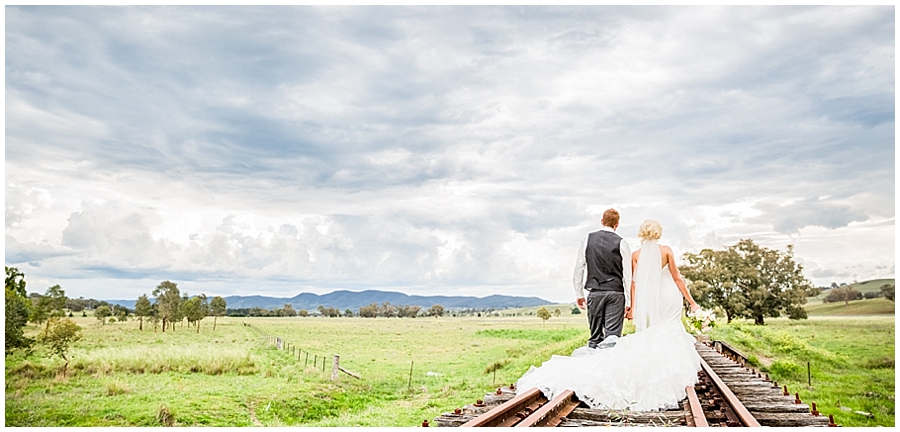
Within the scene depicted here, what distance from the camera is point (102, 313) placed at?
13.2 m

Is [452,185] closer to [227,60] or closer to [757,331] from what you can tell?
[227,60]

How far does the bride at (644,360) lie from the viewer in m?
4.05

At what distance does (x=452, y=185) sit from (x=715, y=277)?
6.98m

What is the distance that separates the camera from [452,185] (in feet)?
57.1

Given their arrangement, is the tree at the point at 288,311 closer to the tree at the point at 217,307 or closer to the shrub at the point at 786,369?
the tree at the point at 217,307

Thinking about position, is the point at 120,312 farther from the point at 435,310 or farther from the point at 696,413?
the point at 696,413

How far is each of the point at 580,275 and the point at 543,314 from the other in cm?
1949

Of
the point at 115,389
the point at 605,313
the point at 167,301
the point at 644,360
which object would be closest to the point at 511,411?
the point at 644,360

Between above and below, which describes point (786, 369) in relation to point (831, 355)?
below

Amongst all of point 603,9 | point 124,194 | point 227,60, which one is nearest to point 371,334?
point 124,194

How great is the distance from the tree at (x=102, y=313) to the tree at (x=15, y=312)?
7.64 ft

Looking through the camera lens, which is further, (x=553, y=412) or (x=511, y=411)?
(x=553, y=412)

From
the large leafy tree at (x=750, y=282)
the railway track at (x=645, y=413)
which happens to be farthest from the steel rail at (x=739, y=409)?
the large leafy tree at (x=750, y=282)

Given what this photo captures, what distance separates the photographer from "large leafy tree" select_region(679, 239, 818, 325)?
14.4m
